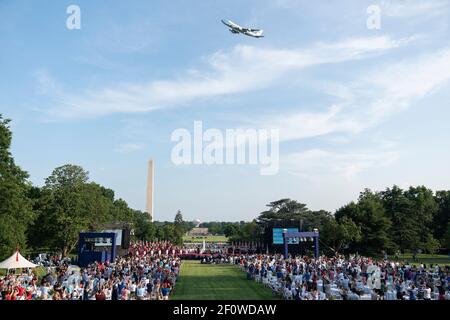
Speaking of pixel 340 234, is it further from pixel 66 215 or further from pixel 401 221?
pixel 66 215

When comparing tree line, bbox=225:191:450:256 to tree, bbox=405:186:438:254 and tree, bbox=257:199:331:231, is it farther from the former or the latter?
tree, bbox=257:199:331:231

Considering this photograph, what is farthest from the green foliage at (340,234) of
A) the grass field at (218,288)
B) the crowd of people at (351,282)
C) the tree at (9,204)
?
the tree at (9,204)

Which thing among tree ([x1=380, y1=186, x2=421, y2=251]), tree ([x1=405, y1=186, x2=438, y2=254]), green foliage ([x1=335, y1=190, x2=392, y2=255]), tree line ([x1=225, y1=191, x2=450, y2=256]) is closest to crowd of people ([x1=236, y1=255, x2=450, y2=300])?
tree line ([x1=225, y1=191, x2=450, y2=256])

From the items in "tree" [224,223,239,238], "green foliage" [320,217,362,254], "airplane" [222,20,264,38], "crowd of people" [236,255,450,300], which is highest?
"airplane" [222,20,264,38]

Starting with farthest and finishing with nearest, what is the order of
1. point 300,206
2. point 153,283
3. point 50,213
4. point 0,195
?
1. point 300,206
2. point 50,213
3. point 0,195
4. point 153,283

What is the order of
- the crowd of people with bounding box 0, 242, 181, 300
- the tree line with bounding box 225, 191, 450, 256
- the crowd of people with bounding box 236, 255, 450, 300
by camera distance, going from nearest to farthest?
the crowd of people with bounding box 0, 242, 181, 300, the crowd of people with bounding box 236, 255, 450, 300, the tree line with bounding box 225, 191, 450, 256
